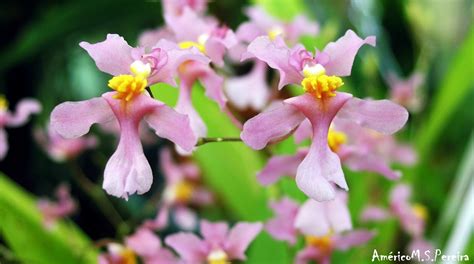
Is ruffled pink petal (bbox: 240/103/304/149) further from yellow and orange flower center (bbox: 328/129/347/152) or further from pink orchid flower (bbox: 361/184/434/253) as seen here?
pink orchid flower (bbox: 361/184/434/253)

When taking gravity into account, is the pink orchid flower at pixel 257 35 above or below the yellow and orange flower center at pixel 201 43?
below

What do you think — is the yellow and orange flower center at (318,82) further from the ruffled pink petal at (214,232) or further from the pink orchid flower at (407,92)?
the pink orchid flower at (407,92)

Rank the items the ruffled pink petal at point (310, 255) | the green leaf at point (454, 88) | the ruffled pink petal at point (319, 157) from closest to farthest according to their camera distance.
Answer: the ruffled pink petal at point (319, 157), the ruffled pink petal at point (310, 255), the green leaf at point (454, 88)

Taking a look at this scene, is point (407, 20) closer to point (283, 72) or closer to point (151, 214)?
point (151, 214)

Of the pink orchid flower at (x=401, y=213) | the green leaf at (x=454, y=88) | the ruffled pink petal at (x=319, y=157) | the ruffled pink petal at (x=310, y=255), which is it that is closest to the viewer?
the ruffled pink petal at (x=319, y=157)

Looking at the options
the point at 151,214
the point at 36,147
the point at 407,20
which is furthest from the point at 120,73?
the point at 407,20

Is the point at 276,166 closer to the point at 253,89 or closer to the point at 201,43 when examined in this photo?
the point at 201,43

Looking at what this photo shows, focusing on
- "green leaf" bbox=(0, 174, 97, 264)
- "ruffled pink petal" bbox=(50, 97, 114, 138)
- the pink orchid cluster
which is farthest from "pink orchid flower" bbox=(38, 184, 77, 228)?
"ruffled pink petal" bbox=(50, 97, 114, 138)

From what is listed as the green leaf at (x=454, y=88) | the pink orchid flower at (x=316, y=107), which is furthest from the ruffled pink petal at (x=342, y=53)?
the green leaf at (x=454, y=88)
